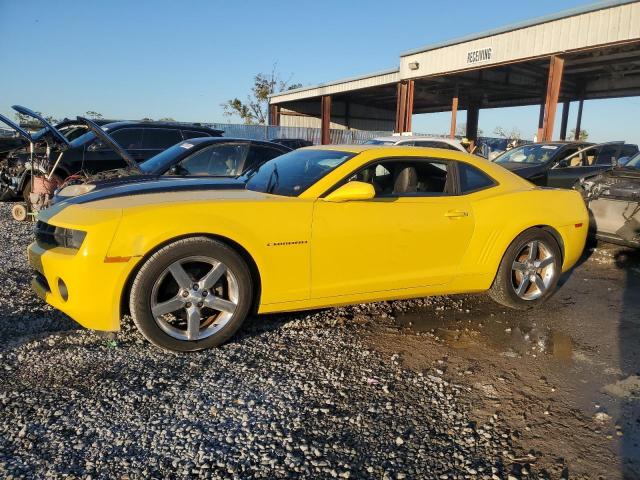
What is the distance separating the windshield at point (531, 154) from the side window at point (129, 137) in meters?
7.99

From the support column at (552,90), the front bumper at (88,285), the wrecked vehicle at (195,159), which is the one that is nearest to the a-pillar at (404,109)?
the support column at (552,90)

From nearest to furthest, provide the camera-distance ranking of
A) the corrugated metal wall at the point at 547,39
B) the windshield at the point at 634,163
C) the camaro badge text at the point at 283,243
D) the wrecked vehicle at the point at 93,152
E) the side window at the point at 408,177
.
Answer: the camaro badge text at the point at 283,243, the side window at the point at 408,177, the windshield at the point at 634,163, the wrecked vehicle at the point at 93,152, the corrugated metal wall at the point at 547,39

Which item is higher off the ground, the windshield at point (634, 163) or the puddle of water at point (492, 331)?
the windshield at point (634, 163)

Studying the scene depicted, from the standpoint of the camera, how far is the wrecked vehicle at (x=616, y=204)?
19.8ft

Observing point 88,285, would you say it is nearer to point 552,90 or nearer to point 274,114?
point 552,90

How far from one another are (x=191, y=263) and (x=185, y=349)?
1.89ft

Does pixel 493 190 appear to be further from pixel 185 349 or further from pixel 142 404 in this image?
pixel 142 404

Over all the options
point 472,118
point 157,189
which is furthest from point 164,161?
point 472,118

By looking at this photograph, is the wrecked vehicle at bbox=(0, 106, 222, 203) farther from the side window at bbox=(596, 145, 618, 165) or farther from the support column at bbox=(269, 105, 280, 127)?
the support column at bbox=(269, 105, 280, 127)

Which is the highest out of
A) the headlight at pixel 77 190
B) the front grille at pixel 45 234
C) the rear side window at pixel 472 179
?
the rear side window at pixel 472 179

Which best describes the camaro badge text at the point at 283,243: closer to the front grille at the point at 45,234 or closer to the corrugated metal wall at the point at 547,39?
the front grille at the point at 45,234

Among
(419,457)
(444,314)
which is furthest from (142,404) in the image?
(444,314)

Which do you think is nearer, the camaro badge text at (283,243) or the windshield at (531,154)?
the camaro badge text at (283,243)

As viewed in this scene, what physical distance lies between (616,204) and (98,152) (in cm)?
867
